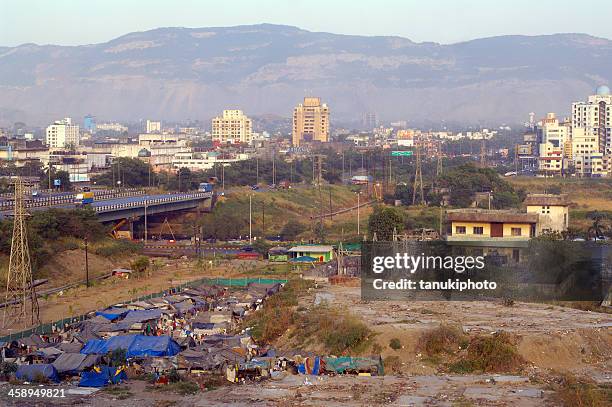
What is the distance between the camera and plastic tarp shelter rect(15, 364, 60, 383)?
15924 millimetres

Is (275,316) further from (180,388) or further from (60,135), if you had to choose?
(60,135)

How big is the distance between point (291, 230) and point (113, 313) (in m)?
18.4

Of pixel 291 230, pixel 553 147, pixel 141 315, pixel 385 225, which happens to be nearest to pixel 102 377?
pixel 141 315

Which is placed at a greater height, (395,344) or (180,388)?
(395,344)

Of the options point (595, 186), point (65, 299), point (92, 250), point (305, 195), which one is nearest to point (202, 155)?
point (305, 195)

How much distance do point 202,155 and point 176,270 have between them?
143ft

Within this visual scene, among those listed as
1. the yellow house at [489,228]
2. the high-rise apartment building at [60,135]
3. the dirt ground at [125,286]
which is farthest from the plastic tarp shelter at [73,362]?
the high-rise apartment building at [60,135]

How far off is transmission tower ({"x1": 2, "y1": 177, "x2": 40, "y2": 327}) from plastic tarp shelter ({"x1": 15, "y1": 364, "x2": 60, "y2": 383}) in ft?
14.8

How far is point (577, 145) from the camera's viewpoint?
72.5m

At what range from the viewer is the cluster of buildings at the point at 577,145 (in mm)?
67500

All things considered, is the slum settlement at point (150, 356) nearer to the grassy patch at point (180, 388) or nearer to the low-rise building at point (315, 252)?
the grassy patch at point (180, 388)

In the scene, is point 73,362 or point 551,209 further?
point 551,209

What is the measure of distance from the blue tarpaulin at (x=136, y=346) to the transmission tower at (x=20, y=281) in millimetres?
3562

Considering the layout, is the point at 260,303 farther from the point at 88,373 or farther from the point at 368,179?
the point at 368,179
